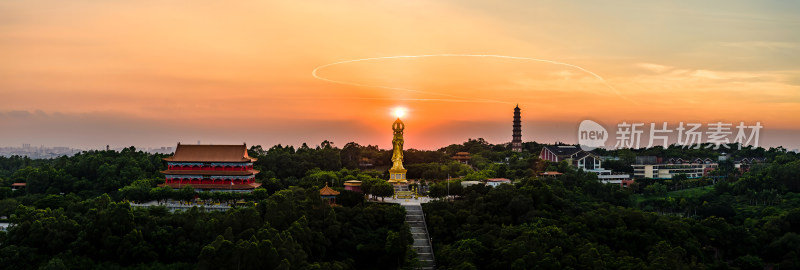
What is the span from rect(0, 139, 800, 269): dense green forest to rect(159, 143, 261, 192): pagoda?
4.35ft

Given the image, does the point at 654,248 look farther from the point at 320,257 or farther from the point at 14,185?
the point at 14,185

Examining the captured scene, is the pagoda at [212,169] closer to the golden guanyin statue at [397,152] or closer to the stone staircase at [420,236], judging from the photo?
the golden guanyin statue at [397,152]

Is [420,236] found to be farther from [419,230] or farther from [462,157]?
[462,157]

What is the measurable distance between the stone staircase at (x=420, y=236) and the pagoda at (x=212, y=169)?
26.6 feet

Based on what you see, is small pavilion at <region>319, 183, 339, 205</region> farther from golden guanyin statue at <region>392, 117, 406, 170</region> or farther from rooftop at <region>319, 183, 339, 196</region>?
golden guanyin statue at <region>392, 117, 406, 170</region>

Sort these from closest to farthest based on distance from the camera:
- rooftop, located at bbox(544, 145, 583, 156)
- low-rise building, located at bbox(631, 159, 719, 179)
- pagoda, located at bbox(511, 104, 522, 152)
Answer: low-rise building, located at bbox(631, 159, 719, 179)
rooftop, located at bbox(544, 145, 583, 156)
pagoda, located at bbox(511, 104, 522, 152)

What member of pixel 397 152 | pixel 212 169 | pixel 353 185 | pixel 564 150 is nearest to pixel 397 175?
pixel 397 152

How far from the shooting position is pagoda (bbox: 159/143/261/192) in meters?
35.2

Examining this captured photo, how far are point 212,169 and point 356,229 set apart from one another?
9988mm

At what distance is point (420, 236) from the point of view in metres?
29.1

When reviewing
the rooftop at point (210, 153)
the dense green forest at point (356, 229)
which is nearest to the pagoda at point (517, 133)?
the dense green forest at point (356, 229)

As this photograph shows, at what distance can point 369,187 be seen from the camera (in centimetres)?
3369

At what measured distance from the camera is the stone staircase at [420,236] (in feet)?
89.4

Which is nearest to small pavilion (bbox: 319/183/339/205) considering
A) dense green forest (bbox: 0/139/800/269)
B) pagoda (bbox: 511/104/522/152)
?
dense green forest (bbox: 0/139/800/269)
